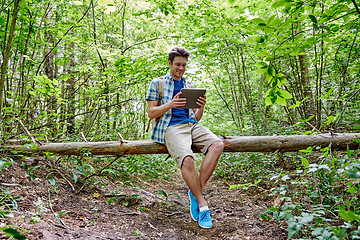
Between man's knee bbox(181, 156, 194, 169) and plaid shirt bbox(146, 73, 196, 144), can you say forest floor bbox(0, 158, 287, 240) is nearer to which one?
man's knee bbox(181, 156, 194, 169)

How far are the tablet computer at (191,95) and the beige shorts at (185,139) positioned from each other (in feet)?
0.96

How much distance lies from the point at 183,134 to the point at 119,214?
1.26m

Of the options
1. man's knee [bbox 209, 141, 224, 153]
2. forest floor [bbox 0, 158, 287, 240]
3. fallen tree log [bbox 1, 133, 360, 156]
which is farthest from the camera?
fallen tree log [bbox 1, 133, 360, 156]

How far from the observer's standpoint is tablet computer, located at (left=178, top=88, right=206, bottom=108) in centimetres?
307

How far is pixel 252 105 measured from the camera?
6.69 meters

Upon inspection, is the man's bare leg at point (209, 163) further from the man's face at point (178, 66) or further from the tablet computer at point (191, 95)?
the man's face at point (178, 66)

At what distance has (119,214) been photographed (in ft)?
9.46

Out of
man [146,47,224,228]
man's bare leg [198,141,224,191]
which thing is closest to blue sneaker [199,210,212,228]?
man [146,47,224,228]

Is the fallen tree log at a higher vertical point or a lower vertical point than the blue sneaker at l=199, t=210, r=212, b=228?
higher

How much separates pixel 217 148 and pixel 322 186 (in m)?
1.21

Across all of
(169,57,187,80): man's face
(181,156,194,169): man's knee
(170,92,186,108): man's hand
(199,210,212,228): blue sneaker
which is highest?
(169,57,187,80): man's face

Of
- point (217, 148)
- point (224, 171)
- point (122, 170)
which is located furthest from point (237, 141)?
point (122, 170)

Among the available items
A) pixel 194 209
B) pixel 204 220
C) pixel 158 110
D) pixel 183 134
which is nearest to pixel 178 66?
pixel 158 110

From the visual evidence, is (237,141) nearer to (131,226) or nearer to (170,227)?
(170,227)
